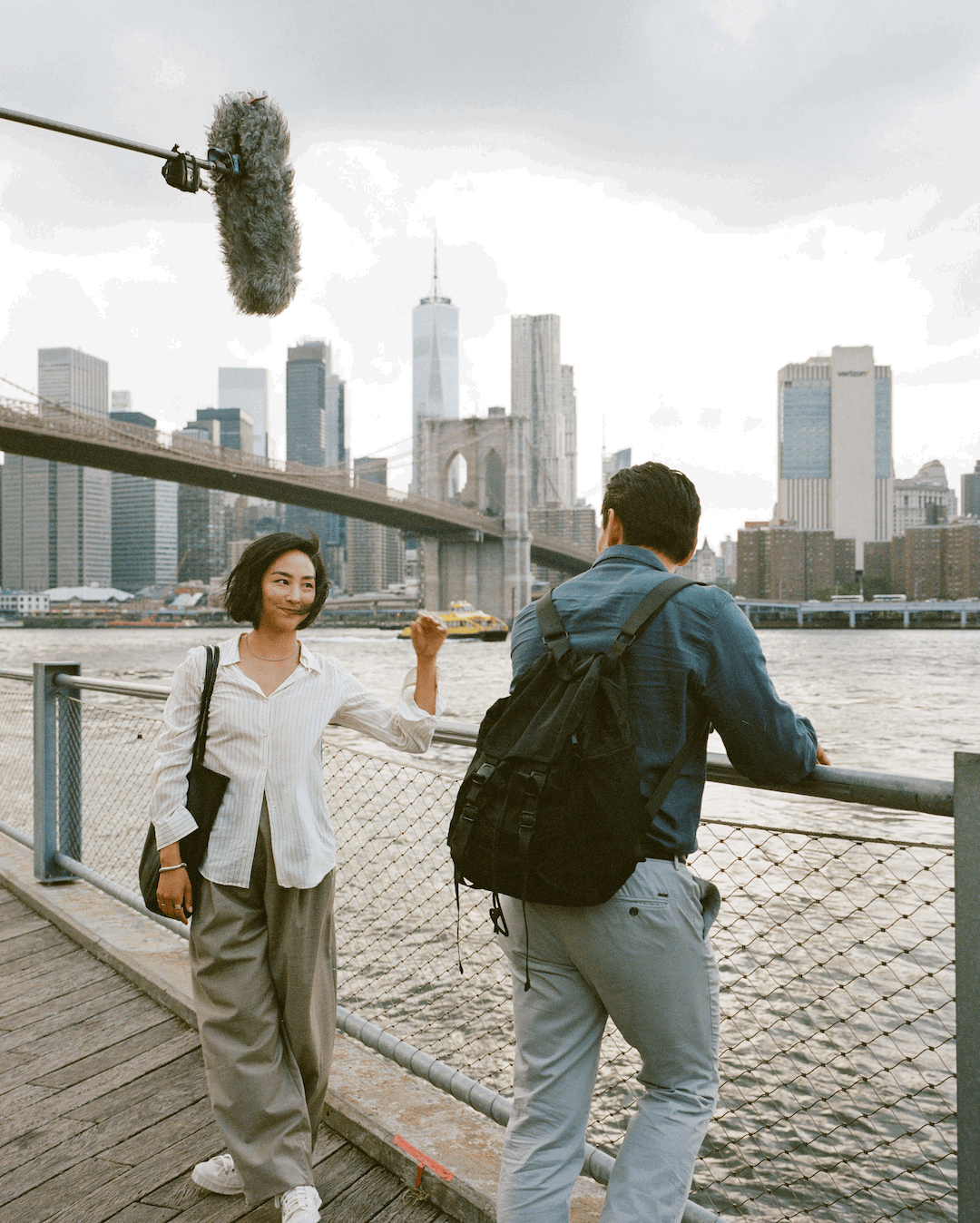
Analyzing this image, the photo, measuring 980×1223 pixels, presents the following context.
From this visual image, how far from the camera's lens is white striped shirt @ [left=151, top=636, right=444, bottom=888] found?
149 cm

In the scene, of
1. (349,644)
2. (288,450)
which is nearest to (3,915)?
(349,644)

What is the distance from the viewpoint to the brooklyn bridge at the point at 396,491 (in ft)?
83.0

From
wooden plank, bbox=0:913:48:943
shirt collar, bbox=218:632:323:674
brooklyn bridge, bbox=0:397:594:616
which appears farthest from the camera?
brooklyn bridge, bbox=0:397:594:616

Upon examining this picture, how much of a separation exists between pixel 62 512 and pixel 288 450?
3629 cm

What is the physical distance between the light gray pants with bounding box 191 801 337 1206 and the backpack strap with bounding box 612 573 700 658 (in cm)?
66

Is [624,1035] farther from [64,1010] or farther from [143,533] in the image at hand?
[143,533]

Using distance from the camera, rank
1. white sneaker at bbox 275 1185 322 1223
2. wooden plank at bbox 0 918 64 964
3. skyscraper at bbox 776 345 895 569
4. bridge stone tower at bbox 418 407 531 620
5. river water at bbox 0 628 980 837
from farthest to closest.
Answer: skyscraper at bbox 776 345 895 569 → bridge stone tower at bbox 418 407 531 620 → river water at bbox 0 628 980 837 → wooden plank at bbox 0 918 64 964 → white sneaker at bbox 275 1185 322 1223

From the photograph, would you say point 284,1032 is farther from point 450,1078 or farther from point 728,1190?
point 728,1190

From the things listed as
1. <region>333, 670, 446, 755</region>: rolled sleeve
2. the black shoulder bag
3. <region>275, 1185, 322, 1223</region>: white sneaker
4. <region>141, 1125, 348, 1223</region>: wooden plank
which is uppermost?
<region>333, 670, 446, 755</region>: rolled sleeve

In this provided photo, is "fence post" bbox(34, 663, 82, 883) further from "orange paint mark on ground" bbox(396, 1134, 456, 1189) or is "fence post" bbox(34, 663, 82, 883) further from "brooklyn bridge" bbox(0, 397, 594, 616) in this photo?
"brooklyn bridge" bbox(0, 397, 594, 616)

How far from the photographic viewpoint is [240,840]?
149cm

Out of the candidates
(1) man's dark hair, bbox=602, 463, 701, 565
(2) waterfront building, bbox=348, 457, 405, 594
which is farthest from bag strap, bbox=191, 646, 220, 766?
(2) waterfront building, bbox=348, 457, 405, 594

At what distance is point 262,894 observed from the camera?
4.98 ft

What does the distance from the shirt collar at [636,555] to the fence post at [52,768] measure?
7.19 feet
